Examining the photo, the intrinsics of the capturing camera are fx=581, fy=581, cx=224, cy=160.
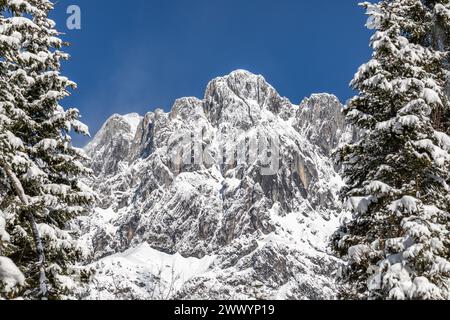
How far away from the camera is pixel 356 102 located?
1606 centimetres

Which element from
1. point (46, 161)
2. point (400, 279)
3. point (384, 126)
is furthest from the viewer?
point (46, 161)

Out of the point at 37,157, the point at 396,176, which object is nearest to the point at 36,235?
the point at 37,157

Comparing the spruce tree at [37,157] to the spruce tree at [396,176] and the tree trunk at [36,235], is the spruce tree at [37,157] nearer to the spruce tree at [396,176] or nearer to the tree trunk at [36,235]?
the tree trunk at [36,235]

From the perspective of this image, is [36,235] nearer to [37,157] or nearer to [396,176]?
[37,157]

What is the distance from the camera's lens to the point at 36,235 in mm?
14883

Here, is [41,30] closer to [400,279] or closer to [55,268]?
[55,268]

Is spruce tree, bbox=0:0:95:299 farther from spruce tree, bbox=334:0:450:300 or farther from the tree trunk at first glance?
spruce tree, bbox=334:0:450:300

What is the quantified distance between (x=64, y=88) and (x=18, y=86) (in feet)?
4.38

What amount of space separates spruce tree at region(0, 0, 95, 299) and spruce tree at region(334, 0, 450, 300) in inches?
297

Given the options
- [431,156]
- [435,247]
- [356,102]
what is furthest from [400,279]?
[356,102]

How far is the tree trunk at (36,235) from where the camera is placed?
47.4ft

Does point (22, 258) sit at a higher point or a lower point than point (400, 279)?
higher

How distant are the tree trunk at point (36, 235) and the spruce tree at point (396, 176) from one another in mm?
7545
